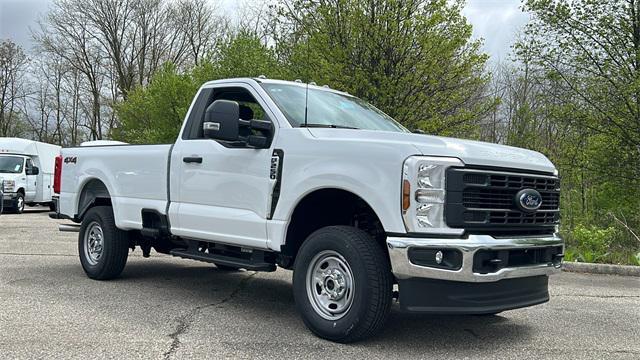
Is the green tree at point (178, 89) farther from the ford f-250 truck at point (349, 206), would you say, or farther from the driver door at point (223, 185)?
the ford f-250 truck at point (349, 206)

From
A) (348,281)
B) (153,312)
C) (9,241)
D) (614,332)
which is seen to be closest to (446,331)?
(348,281)

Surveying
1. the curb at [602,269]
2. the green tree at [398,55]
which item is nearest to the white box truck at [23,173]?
the green tree at [398,55]

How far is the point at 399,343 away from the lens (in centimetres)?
486

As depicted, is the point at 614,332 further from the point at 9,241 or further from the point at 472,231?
the point at 9,241

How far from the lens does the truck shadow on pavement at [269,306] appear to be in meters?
5.03

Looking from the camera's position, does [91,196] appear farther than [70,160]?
No

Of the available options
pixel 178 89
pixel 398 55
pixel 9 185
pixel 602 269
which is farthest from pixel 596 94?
pixel 9 185

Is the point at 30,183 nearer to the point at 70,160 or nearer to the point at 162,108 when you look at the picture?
the point at 162,108

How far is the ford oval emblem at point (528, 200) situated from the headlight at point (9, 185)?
20.9 meters

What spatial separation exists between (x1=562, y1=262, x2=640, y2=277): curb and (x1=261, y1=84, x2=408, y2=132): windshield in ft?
16.6

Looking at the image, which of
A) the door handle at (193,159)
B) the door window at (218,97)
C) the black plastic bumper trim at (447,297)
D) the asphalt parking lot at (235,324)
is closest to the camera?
the black plastic bumper trim at (447,297)

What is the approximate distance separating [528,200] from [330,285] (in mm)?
1658

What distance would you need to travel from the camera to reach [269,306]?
6.30 m

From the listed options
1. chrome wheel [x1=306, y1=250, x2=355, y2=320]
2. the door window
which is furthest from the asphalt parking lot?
→ the door window
